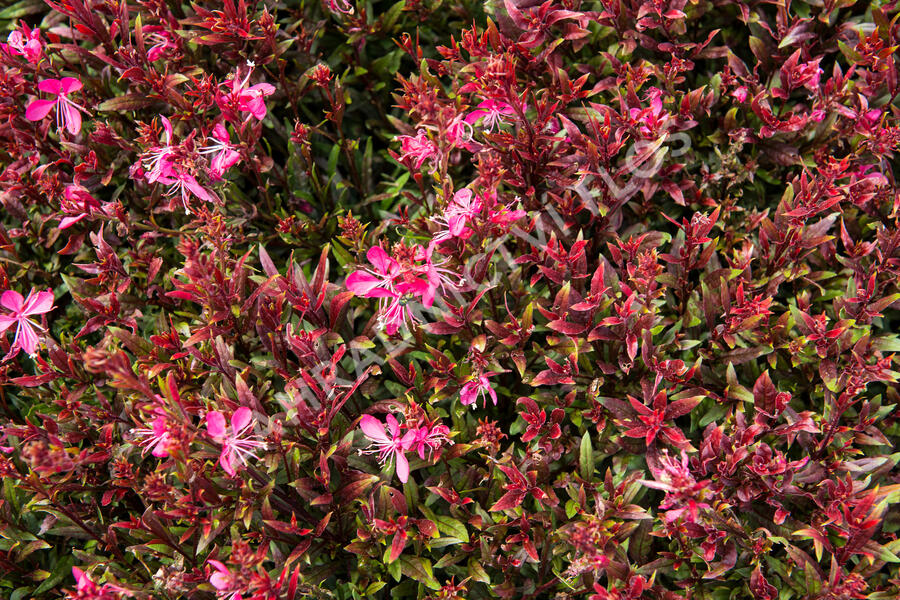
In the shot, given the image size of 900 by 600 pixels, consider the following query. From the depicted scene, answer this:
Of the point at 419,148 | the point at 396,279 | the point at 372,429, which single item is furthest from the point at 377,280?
the point at 419,148

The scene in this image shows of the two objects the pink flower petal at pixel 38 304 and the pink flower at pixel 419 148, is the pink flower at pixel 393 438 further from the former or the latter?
Result: the pink flower petal at pixel 38 304

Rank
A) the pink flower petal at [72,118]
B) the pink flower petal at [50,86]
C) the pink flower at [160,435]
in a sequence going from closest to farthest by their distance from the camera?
the pink flower at [160,435] → the pink flower petal at [50,86] → the pink flower petal at [72,118]

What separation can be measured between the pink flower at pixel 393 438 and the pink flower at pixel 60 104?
4.61ft

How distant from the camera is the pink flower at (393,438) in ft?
6.22

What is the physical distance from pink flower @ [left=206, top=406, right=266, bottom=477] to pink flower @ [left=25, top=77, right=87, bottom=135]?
1.20 m

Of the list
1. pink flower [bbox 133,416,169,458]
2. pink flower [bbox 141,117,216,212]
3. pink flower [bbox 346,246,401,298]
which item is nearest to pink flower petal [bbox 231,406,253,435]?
pink flower [bbox 133,416,169,458]

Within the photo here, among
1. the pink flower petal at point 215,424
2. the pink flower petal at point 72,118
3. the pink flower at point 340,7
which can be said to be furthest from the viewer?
the pink flower at point 340,7

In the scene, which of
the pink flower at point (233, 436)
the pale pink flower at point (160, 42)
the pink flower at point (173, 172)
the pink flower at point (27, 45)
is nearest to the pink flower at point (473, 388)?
the pink flower at point (233, 436)

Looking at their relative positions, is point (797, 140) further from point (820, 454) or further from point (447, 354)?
point (447, 354)

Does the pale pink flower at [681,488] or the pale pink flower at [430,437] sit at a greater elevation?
the pale pink flower at [681,488]

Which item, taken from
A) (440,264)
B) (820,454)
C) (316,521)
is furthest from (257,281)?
(820,454)

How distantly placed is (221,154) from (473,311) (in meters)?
0.95

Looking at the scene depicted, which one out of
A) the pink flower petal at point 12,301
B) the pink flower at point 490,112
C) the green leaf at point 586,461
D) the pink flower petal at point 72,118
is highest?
the pink flower at point 490,112

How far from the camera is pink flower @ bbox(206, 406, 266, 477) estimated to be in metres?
1.72
